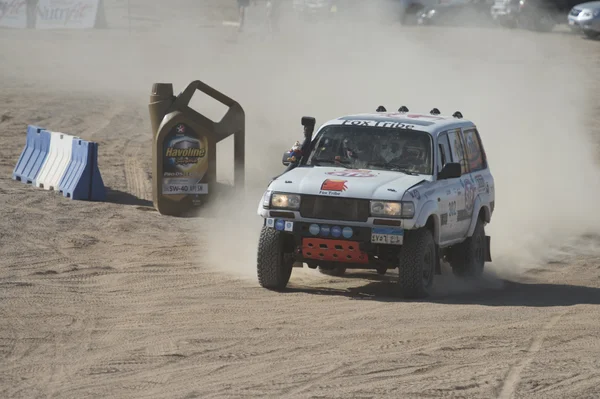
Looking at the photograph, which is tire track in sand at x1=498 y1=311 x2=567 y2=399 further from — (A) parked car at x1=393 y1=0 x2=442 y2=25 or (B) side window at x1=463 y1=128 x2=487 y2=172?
(A) parked car at x1=393 y1=0 x2=442 y2=25

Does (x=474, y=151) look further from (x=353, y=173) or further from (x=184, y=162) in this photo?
(x=184, y=162)

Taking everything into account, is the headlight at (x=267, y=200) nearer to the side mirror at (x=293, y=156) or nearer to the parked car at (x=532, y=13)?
the side mirror at (x=293, y=156)

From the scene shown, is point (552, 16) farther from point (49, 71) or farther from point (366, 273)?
point (366, 273)

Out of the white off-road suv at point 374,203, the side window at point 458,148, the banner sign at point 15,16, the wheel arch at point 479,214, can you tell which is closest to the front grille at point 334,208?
the white off-road suv at point 374,203

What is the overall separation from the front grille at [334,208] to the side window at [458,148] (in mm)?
1804

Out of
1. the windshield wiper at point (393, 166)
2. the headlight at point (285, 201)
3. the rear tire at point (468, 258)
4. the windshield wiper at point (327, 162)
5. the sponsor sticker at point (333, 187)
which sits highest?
the windshield wiper at point (327, 162)

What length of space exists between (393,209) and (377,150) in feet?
3.83

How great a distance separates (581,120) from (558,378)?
55.8 ft

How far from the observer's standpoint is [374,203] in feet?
34.6

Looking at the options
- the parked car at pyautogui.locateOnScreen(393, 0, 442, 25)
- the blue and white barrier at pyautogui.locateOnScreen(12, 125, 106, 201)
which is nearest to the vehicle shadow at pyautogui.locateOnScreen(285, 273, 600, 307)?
the blue and white barrier at pyautogui.locateOnScreen(12, 125, 106, 201)

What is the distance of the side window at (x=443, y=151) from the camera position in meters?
11.6

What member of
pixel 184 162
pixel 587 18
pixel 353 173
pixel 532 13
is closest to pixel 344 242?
pixel 353 173

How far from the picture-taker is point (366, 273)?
1266cm

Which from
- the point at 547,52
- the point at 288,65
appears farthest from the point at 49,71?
the point at 547,52
